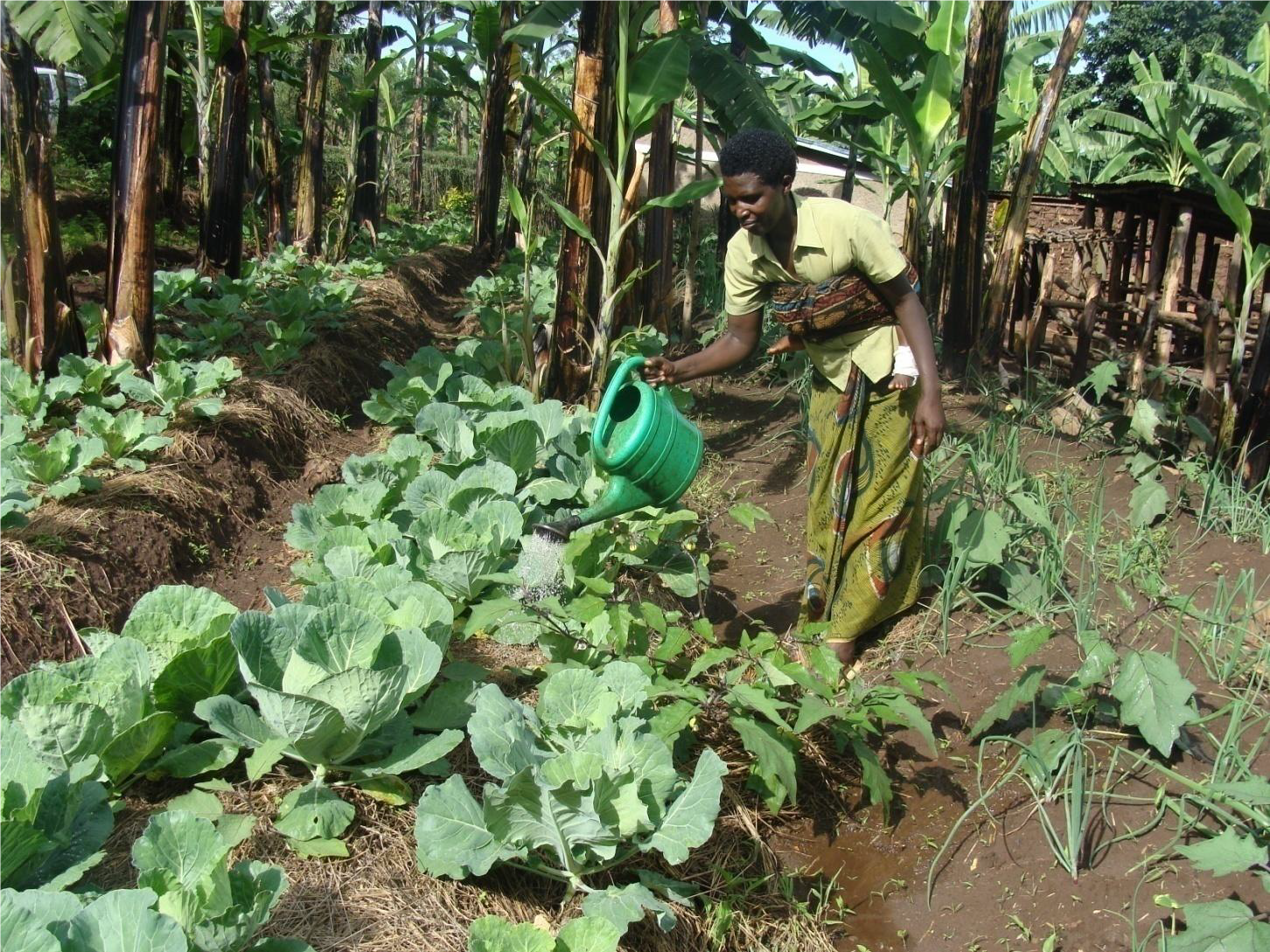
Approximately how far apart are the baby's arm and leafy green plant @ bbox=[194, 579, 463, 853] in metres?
1.68

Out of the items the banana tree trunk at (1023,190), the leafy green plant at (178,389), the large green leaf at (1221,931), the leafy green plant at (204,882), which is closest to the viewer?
the leafy green plant at (204,882)

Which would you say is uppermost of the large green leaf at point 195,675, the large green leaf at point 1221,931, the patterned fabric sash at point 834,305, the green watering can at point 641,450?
the patterned fabric sash at point 834,305

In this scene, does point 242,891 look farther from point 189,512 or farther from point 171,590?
point 189,512

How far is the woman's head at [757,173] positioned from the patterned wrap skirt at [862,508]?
2.09 feet

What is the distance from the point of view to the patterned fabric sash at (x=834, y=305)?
3205 millimetres

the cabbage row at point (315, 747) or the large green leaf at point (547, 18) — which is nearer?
the cabbage row at point (315, 747)

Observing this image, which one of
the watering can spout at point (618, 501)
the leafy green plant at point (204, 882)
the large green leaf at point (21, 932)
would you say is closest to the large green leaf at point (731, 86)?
the watering can spout at point (618, 501)

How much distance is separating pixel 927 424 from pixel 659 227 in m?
5.56

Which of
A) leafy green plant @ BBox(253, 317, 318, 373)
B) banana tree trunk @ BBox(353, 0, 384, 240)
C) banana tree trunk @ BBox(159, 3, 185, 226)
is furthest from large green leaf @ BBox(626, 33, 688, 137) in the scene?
banana tree trunk @ BBox(353, 0, 384, 240)

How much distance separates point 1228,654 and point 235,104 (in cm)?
822

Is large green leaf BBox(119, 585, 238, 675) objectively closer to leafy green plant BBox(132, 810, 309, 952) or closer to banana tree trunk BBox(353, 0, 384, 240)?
leafy green plant BBox(132, 810, 309, 952)

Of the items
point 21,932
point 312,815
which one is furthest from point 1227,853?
point 21,932

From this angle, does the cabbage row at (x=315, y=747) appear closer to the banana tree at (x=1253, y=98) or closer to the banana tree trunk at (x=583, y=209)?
the banana tree trunk at (x=583, y=209)

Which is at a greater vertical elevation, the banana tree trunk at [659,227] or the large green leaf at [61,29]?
the large green leaf at [61,29]
